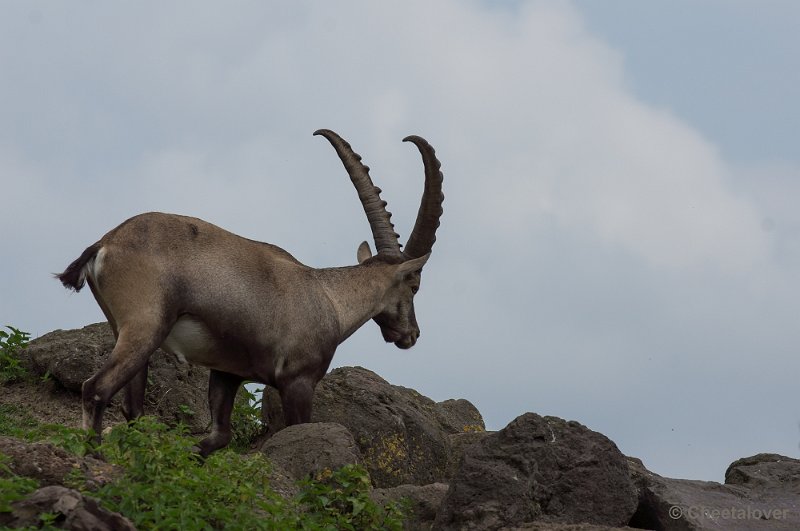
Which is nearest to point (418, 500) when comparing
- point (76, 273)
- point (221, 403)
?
point (221, 403)

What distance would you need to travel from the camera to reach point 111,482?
6.73 metres

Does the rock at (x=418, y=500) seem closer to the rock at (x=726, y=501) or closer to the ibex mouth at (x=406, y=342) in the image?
the rock at (x=726, y=501)

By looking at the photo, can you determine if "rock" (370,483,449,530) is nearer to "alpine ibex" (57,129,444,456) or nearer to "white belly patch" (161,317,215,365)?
"alpine ibex" (57,129,444,456)

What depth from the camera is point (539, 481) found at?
26.8 feet

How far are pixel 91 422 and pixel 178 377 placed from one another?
3.79 metres

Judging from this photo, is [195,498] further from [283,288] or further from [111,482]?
[283,288]

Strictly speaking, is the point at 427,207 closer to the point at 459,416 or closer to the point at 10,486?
the point at 459,416

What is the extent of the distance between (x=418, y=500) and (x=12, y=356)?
5.78 metres

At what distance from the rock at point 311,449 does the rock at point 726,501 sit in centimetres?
225

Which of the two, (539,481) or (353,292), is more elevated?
(353,292)

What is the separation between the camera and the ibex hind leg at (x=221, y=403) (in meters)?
10.1

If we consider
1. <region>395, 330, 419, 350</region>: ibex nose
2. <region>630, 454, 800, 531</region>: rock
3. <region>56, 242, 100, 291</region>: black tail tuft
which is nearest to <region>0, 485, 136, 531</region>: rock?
<region>56, 242, 100, 291</region>: black tail tuft

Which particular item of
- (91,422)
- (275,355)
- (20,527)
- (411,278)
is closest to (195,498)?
(20,527)

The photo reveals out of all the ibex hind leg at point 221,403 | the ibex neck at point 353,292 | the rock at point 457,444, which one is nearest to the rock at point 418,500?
the rock at point 457,444
